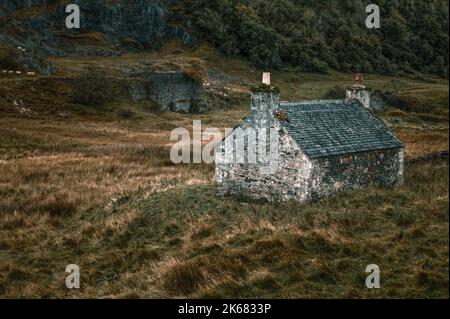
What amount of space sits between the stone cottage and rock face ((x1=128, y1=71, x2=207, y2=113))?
42579mm

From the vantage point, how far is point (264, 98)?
17.1 m

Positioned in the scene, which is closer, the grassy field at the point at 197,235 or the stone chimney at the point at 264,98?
the grassy field at the point at 197,235

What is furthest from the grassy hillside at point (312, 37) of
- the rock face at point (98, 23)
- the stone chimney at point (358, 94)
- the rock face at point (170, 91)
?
the stone chimney at point (358, 94)

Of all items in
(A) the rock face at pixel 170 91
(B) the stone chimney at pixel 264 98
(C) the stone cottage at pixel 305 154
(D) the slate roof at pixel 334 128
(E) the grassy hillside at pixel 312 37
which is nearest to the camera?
(C) the stone cottage at pixel 305 154

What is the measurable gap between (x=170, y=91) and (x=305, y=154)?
163 feet

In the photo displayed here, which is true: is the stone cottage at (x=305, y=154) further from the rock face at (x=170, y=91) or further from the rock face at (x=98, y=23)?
the rock face at (x=98, y=23)

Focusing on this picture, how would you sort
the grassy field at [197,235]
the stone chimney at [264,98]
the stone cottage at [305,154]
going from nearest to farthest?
→ the grassy field at [197,235] → the stone cottage at [305,154] → the stone chimney at [264,98]

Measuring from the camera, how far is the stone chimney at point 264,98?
17062 mm

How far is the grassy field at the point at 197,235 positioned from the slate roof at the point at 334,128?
1.73m

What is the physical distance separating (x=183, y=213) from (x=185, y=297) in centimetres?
666

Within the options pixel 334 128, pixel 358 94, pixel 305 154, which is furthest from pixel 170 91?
pixel 305 154

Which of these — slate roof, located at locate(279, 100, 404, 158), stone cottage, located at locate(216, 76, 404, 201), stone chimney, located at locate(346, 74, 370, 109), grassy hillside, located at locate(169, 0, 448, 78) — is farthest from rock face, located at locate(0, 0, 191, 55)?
stone cottage, located at locate(216, 76, 404, 201)

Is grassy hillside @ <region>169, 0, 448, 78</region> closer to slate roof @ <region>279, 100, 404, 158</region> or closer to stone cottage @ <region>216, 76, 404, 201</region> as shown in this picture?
slate roof @ <region>279, 100, 404, 158</region>

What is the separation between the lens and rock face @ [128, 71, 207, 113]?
60656 mm
